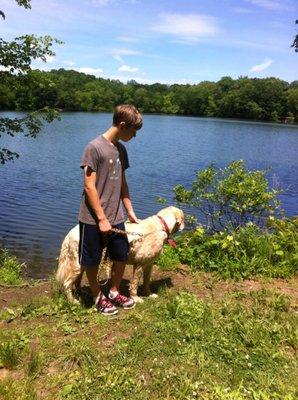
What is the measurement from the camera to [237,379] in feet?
13.9

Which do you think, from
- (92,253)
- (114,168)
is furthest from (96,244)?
Result: (114,168)

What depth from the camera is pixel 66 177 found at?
24766mm

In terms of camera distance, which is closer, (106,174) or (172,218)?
(106,174)

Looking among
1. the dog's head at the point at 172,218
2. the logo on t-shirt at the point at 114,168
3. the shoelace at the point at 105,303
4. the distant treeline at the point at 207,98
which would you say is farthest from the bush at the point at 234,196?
the distant treeline at the point at 207,98

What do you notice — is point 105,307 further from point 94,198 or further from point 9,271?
point 9,271

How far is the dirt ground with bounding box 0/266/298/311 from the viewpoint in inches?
252

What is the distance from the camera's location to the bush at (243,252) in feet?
23.5

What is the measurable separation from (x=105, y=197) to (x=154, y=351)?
1.81 m

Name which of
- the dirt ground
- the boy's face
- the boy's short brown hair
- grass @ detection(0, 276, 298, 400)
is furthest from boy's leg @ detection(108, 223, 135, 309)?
the boy's short brown hair

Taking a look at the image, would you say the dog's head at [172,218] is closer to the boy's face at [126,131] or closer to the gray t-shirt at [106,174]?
the gray t-shirt at [106,174]

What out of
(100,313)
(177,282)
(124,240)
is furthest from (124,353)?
(177,282)

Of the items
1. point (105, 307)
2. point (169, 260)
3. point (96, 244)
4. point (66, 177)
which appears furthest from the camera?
point (66, 177)

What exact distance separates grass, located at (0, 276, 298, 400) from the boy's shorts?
2.23ft

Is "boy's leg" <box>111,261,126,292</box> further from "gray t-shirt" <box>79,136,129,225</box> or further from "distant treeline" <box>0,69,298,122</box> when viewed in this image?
"distant treeline" <box>0,69,298,122</box>
